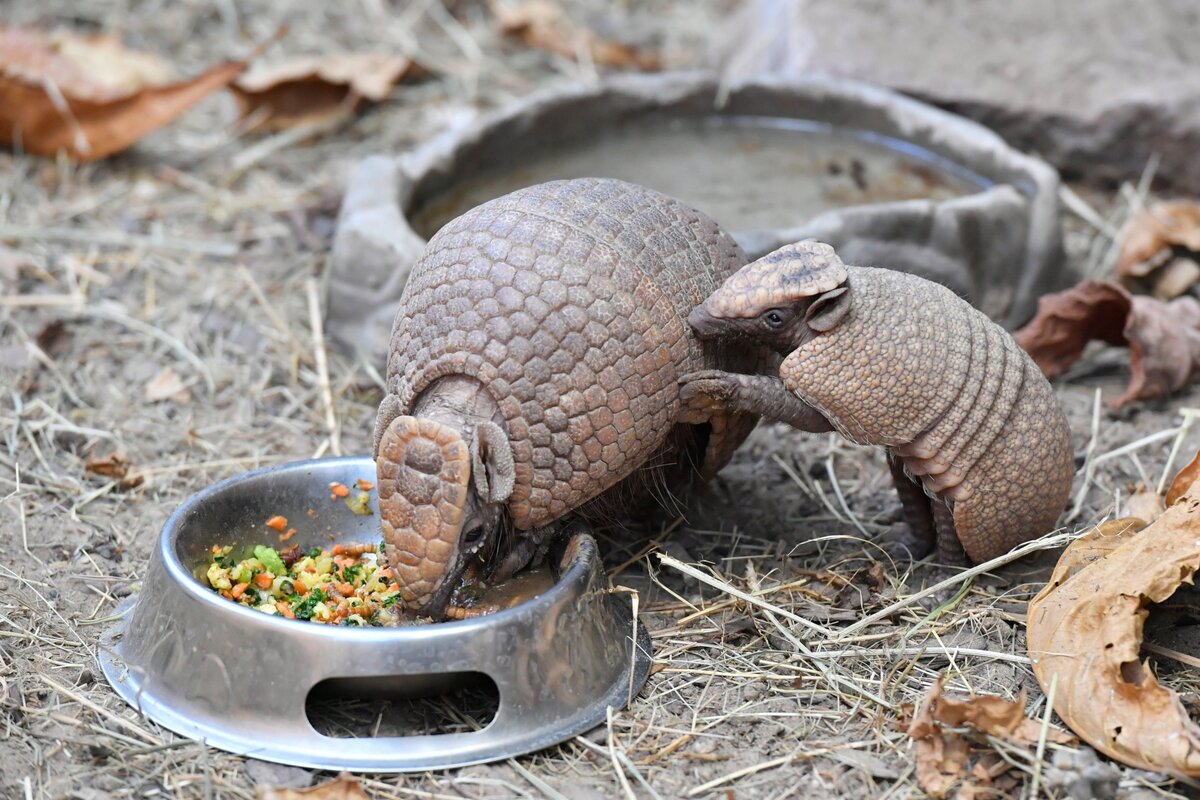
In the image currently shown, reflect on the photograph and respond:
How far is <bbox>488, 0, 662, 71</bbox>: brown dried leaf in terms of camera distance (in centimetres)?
931

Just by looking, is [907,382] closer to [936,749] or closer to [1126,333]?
[936,749]

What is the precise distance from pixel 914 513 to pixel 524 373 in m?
1.71

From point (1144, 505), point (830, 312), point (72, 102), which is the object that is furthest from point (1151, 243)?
point (72, 102)

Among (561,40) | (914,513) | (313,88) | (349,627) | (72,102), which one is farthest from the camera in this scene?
(561,40)

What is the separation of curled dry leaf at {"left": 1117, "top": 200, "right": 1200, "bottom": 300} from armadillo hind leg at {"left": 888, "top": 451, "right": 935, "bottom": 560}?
2.54 metres

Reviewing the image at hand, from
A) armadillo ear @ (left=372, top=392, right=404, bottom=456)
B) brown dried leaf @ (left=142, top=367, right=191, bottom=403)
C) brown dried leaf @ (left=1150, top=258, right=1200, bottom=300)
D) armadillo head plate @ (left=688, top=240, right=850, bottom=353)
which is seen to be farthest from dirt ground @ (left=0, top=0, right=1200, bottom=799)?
armadillo ear @ (left=372, top=392, right=404, bottom=456)

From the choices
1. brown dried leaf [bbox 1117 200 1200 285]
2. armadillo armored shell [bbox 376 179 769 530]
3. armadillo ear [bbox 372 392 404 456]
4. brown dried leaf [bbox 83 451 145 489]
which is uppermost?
armadillo armored shell [bbox 376 179 769 530]

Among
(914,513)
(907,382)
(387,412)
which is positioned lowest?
(914,513)

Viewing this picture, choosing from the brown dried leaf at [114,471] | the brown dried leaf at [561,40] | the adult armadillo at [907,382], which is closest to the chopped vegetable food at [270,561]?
the brown dried leaf at [114,471]

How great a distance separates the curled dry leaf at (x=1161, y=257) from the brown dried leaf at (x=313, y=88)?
15.6ft

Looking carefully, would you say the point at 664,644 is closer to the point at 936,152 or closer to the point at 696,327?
the point at 696,327

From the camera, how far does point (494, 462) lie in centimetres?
390

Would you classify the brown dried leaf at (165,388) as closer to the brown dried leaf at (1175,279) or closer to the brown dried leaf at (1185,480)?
the brown dried leaf at (1185,480)

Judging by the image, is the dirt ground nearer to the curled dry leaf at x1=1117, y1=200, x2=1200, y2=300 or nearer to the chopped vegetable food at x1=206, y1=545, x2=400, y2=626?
the curled dry leaf at x1=1117, y1=200, x2=1200, y2=300
